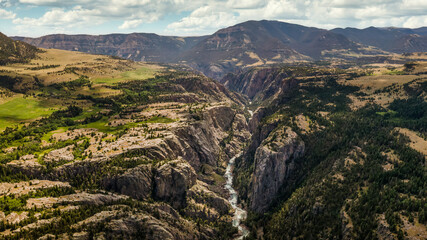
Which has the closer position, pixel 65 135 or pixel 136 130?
pixel 65 135

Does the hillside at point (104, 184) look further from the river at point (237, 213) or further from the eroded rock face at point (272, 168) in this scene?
the eroded rock face at point (272, 168)

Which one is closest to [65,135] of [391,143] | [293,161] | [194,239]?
[194,239]

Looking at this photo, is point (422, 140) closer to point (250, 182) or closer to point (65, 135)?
point (250, 182)

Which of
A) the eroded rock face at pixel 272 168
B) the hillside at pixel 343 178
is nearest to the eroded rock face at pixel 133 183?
the hillside at pixel 343 178

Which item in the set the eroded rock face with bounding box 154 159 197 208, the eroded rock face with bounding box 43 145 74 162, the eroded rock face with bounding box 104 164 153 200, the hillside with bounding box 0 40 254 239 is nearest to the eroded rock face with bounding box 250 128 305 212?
the hillside with bounding box 0 40 254 239

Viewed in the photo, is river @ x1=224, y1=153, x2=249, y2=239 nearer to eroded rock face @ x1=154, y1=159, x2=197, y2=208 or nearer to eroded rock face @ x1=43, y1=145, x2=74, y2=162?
eroded rock face @ x1=154, y1=159, x2=197, y2=208

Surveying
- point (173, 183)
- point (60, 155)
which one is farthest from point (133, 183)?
point (60, 155)
